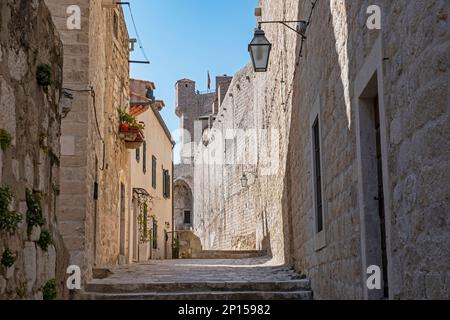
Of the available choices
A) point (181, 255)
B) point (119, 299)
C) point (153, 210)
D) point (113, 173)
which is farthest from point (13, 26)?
point (181, 255)

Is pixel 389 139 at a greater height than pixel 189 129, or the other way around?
pixel 189 129

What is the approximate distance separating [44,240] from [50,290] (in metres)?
0.39

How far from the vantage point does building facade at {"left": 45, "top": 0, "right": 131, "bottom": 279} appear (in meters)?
8.71

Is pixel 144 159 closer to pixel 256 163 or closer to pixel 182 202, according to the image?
pixel 256 163

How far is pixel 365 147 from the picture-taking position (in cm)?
489

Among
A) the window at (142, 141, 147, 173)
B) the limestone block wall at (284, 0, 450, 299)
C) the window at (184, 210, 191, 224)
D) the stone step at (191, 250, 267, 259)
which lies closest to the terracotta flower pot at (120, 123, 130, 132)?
the limestone block wall at (284, 0, 450, 299)

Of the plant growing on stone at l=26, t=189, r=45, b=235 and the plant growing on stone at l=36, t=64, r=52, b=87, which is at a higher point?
the plant growing on stone at l=36, t=64, r=52, b=87

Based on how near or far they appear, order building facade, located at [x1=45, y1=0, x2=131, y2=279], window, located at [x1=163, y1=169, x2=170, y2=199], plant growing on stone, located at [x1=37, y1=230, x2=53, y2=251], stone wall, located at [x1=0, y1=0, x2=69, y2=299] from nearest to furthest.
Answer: stone wall, located at [x1=0, y1=0, x2=69, y2=299], plant growing on stone, located at [x1=37, y1=230, x2=53, y2=251], building facade, located at [x1=45, y1=0, x2=131, y2=279], window, located at [x1=163, y1=169, x2=170, y2=199]

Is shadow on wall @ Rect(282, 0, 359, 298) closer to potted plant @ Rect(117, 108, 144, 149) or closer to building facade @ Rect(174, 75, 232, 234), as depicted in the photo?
potted plant @ Rect(117, 108, 144, 149)

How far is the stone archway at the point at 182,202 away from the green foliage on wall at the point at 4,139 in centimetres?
4927

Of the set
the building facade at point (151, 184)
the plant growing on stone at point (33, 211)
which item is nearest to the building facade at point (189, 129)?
the building facade at point (151, 184)

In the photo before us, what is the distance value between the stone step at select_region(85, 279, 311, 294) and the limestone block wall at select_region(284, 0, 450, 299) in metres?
0.71

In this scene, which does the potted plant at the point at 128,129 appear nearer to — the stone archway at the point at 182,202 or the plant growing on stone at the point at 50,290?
the plant growing on stone at the point at 50,290

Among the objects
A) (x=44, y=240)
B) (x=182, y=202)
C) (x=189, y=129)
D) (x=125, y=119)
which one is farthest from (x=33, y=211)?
(x=189, y=129)
